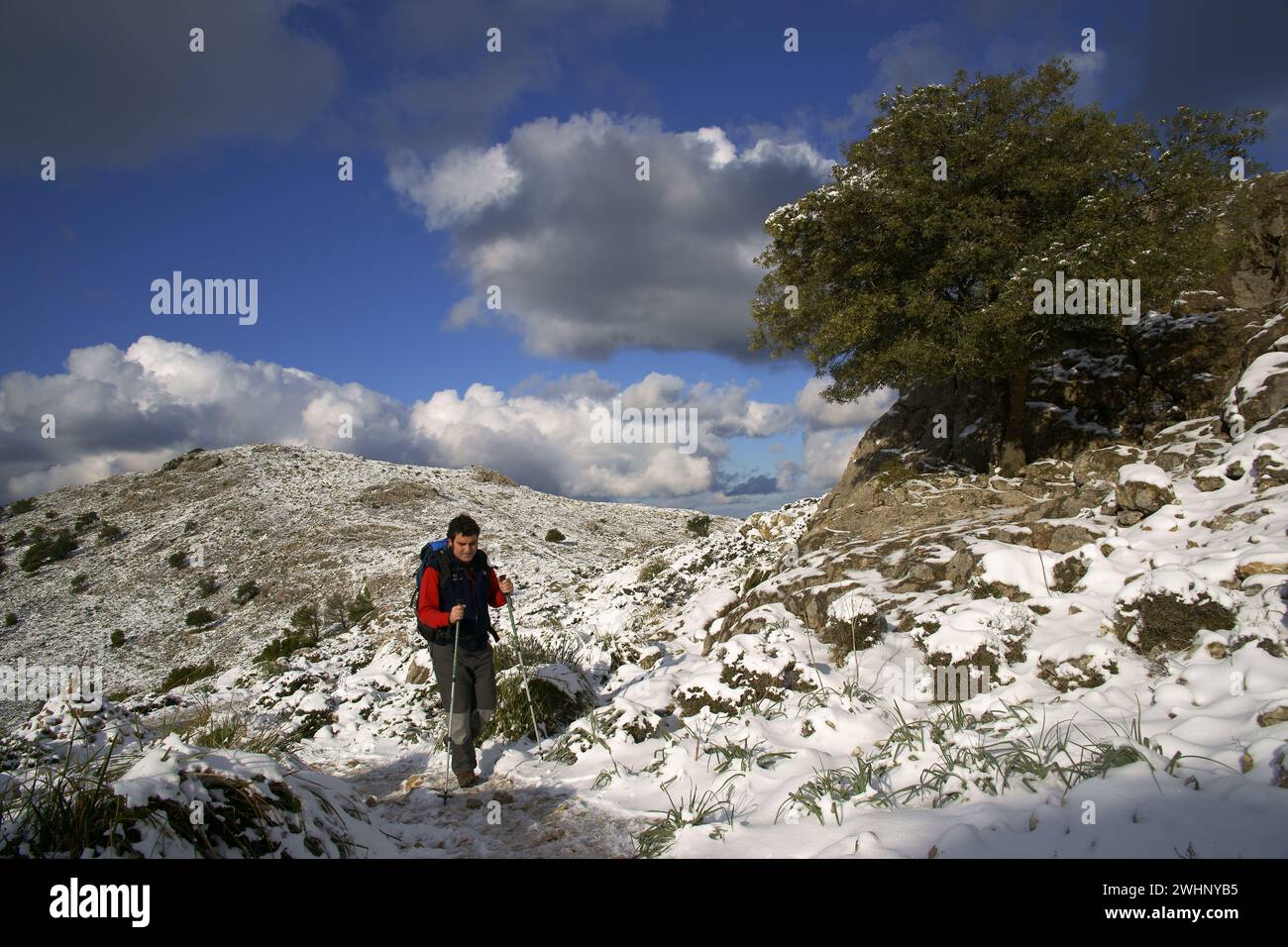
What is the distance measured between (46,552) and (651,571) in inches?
1817

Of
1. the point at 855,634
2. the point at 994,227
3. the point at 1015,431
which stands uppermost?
the point at 994,227

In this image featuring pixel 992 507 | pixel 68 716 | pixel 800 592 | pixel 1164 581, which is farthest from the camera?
pixel 992 507

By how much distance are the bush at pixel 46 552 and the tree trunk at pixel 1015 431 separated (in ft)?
179

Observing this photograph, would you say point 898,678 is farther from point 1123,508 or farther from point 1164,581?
point 1123,508

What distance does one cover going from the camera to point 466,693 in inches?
250

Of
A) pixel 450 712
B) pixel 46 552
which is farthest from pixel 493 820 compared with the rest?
pixel 46 552

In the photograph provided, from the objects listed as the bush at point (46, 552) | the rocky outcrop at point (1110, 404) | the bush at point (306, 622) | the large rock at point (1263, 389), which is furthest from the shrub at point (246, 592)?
the large rock at point (1263, 389)

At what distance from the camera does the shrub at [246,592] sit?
3463 centimetres

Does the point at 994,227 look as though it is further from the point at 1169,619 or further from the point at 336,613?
the point at 336,613

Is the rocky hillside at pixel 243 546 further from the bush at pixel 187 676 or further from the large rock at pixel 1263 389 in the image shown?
the large rock at pixel 1263 389

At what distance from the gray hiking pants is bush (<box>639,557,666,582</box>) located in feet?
38.4
